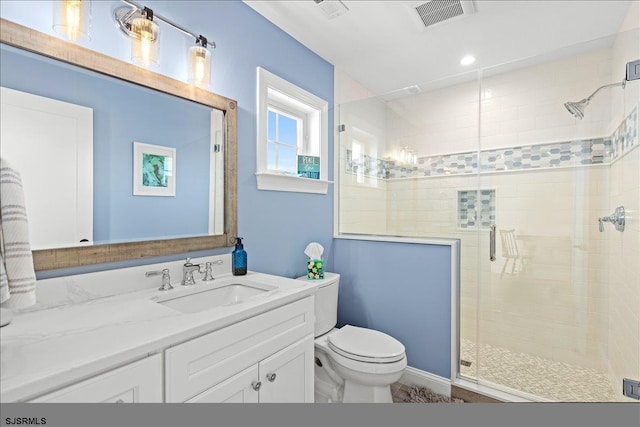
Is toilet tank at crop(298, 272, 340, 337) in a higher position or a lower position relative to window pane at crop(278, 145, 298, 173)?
lower

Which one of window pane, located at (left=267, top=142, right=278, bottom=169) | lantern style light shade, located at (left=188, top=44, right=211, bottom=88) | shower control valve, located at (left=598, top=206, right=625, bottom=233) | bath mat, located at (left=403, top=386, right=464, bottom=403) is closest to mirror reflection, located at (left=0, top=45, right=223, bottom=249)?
lantern style light shade, located at (left=188, top=44, right=211, bottom=88)

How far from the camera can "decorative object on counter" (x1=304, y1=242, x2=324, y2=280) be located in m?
1.91

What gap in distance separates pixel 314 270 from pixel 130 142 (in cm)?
120

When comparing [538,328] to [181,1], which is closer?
[181,1]

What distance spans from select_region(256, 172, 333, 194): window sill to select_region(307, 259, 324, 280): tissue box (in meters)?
0.48

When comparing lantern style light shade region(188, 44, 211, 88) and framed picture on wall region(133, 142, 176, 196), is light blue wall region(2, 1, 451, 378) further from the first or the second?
framed picture on wall region(133, 142, 176, 196)

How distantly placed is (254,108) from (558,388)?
2.39m

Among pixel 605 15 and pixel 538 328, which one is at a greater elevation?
pixel 605 15

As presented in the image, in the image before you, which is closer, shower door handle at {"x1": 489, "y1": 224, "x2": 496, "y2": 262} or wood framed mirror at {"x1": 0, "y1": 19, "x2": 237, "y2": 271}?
wood framed mirror at {"x1": 0, "y1": 19, "x2": 237, "y2": 271}

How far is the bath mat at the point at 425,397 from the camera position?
1.73 m

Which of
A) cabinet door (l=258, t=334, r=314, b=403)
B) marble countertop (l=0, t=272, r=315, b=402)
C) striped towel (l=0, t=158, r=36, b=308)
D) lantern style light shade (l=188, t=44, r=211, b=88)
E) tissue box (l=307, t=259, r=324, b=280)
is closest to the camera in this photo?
marble countertop (l=0, t=272, r=315, b=402)

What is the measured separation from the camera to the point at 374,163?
2.45 m

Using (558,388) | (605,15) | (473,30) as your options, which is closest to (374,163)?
(473,30)

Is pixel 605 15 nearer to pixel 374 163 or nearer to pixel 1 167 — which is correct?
pixel 374 163
